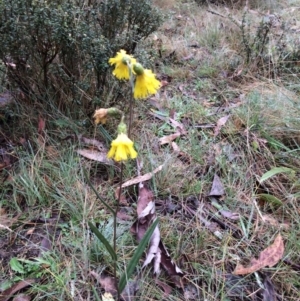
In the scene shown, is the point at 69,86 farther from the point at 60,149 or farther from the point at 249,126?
the point at 249,126

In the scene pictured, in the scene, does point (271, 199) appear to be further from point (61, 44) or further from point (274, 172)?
point (61, 44)

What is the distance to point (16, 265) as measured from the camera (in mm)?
1396

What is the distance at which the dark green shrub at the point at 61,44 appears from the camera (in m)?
1.83

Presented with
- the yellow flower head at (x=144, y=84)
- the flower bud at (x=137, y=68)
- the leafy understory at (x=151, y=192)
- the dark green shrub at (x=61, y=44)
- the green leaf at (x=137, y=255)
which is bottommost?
the leafy understory at (x=151, y=192)

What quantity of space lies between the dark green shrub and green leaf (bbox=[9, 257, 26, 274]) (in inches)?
39.2

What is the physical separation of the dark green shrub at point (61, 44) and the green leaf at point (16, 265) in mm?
996

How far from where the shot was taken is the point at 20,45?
194 centimetres

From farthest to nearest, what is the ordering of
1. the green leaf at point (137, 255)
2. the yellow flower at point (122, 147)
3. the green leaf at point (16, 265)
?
1. the green leaf at point (16, 265)
2. the green leaf at point (137, 255)
3. the yellow flower at point (122, 147)

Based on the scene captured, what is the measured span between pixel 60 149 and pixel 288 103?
152 cm

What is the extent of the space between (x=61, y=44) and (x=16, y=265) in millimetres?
1171

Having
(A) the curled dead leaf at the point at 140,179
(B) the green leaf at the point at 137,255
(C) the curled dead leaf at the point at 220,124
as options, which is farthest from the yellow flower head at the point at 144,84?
(C) the curled dead leaf at the point at 220,124

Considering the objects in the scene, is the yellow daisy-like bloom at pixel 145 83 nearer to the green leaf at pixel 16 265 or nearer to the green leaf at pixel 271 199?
the green leaf at pixel 16 265

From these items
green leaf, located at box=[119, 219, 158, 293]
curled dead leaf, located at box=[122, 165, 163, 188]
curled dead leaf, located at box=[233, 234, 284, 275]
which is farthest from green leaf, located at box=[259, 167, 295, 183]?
green leaf, located at box=[119, 219, 158, 293]

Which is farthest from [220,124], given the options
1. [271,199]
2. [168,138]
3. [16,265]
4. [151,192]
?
[16,265]
